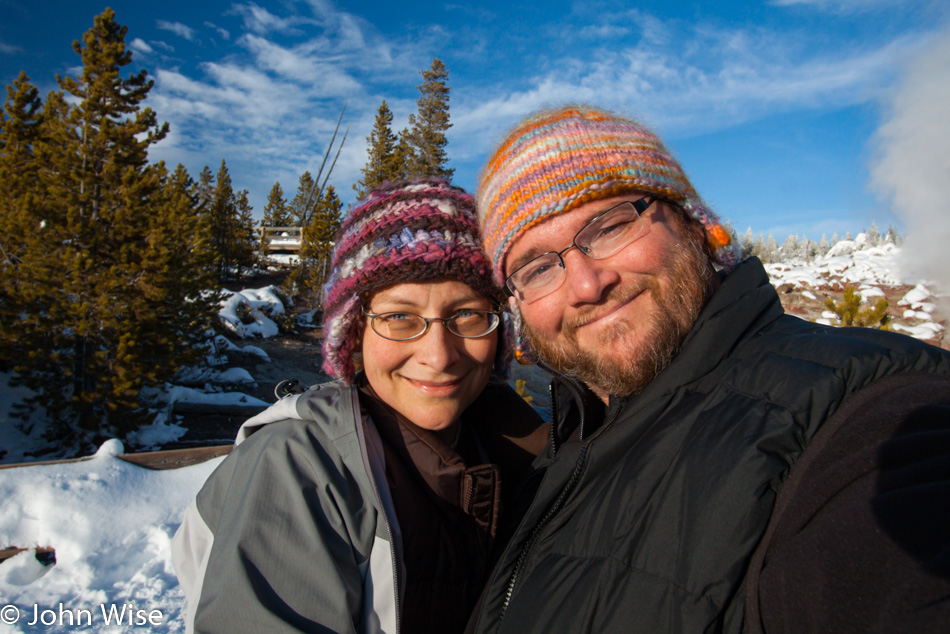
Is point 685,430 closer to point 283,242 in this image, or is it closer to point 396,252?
point 396,252

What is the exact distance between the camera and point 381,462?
1.59m

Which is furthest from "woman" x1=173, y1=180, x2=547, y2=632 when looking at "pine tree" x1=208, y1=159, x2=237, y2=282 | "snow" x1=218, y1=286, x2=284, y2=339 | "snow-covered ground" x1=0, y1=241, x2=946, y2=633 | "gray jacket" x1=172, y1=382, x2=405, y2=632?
"pine tree" x1=208, y1=159, x2=237, y2=282

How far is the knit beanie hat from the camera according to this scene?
1727mm

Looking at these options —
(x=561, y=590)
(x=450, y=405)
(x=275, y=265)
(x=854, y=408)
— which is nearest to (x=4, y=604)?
(x=450, y=405)

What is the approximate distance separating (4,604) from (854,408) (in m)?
4.61

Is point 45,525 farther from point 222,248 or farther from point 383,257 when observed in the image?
point 222,248

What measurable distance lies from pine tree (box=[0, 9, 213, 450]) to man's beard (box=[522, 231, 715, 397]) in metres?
11.5

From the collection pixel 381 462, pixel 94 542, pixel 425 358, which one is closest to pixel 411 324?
pixel 425 358

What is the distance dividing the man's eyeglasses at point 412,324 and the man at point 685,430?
0.68 feet

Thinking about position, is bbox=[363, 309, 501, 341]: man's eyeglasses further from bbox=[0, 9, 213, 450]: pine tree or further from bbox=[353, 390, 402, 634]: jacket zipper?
bbox=[0, 9, 213, 450]: pine tree

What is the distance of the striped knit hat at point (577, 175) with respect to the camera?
1579 millimetres

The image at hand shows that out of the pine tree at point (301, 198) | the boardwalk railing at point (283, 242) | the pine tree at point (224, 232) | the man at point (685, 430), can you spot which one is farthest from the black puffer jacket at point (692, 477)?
the pine tree at point (301, 198)

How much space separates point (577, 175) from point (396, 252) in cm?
69

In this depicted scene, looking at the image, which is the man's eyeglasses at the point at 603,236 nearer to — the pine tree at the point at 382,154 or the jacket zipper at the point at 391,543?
the jacket zipper at the point at 391,543
